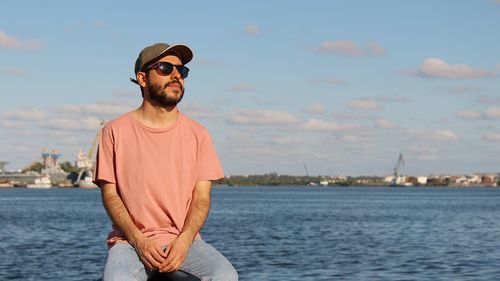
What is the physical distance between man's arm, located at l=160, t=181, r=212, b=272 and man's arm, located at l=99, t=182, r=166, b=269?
67mm

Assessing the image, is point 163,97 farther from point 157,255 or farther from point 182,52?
point 157,255

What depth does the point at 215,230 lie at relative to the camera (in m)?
62.8

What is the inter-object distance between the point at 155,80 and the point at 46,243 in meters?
45.3

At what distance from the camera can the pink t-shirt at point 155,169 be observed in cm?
662

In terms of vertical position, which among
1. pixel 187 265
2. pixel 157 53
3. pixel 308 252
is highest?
pixel 157 53

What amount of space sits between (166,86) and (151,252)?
1.22 m

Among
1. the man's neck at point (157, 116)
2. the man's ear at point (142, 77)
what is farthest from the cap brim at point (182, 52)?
the man's neck at point (157, 116)

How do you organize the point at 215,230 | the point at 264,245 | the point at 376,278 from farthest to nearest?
the point at 215,230 → the point at 264,245 → the point at 376,278

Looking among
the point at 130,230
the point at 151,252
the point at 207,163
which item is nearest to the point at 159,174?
the point at 207,163

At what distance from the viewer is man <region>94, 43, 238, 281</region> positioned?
21.3ft

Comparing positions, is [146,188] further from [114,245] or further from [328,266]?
[328,266]

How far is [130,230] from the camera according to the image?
6.47m

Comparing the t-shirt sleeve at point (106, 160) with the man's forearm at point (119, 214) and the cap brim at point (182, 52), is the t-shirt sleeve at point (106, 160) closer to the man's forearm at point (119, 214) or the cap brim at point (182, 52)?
the man's forearm at point (119, 214)

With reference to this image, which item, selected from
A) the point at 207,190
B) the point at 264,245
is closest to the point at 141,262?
the point at 207,190
